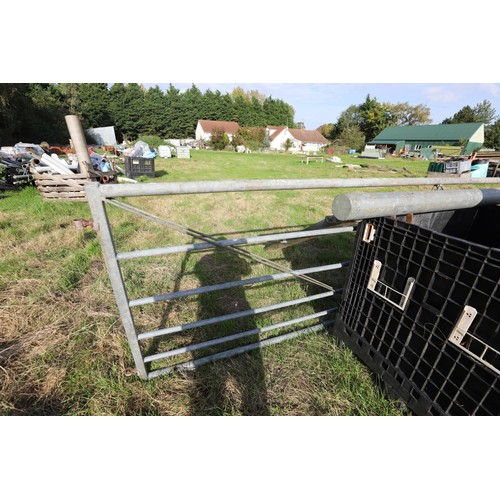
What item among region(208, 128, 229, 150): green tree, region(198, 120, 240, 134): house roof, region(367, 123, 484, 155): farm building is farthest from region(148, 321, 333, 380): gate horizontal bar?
region(198, 120, 240, 134): house roof

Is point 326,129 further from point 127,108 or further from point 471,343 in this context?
point 471,343

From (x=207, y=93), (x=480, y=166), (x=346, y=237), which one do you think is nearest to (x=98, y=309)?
(x=346, y=237)

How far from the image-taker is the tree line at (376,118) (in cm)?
4922

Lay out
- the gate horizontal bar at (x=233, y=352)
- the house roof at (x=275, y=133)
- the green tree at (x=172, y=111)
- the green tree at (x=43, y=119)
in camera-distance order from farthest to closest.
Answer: the house roof at (x=275, y=133)
the green tree at (x=172, y=111)
the green tree at (x=43, y=119)
the gate horizontal bar at (x=233, y=352)

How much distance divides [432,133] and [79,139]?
5007 centimetres

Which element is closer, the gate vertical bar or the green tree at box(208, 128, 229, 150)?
the gate vertical bar

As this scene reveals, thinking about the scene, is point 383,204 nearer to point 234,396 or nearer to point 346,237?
point 234,396

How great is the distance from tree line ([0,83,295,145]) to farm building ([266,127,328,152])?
25.2 feet

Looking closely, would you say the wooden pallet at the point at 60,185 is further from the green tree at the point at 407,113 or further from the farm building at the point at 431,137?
the green tree at the point at 407,113

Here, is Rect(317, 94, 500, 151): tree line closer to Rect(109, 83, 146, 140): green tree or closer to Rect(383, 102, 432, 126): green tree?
Rect(383, 102, 432, 126): green tree

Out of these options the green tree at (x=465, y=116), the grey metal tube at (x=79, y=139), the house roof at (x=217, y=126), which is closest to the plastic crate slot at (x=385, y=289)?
the grey metal tube at (x=79, y=139)

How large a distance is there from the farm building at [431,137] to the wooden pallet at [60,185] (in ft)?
148

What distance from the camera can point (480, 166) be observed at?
1279cm

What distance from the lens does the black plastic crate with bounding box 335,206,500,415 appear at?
1.22 metres
